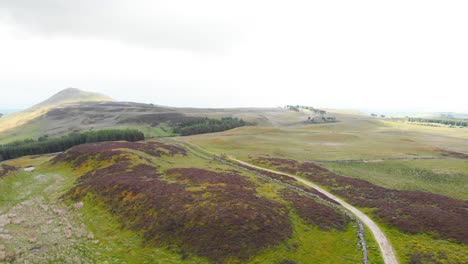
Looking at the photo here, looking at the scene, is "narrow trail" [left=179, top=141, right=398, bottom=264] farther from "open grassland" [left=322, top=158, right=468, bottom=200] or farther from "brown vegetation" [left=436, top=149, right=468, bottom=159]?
"brown vegetation" [left=436, top=149, right=468, bottom=159]

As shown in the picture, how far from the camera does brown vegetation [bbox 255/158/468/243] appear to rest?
37344mm

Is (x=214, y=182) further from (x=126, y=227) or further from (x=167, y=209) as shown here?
(x=126, y=227)

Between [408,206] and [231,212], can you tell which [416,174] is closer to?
[408,206]

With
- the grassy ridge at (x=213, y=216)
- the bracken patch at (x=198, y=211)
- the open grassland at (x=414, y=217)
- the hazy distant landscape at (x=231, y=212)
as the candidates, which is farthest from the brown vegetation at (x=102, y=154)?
the open grassland at (x=414, y=217)

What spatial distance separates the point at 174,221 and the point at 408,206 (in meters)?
39.4

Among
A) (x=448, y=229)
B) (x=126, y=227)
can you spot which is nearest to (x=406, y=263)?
(x=448, y=229)

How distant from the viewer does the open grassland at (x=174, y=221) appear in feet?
108

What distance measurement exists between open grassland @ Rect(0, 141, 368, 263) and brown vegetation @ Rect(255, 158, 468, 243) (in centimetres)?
786

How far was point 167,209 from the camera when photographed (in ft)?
137

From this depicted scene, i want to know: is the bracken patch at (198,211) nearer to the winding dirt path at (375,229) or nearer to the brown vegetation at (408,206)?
the winding dirt path at (375,229)

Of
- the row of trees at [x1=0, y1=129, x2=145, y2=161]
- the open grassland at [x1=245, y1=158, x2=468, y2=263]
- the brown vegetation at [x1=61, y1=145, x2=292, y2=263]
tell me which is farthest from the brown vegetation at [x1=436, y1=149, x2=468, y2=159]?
the row of trees at [x1=0, y1=129, x2=145, y2=161]

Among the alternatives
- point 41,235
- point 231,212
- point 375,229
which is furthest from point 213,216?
point 41,235

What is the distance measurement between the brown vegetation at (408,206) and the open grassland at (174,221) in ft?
Answer: 25.8

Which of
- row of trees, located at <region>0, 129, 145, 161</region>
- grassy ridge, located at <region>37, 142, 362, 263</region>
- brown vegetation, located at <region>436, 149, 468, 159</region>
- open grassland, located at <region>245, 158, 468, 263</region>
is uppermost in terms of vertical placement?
brown vegetation, located at <region>436, 149, 468, 159</region>
